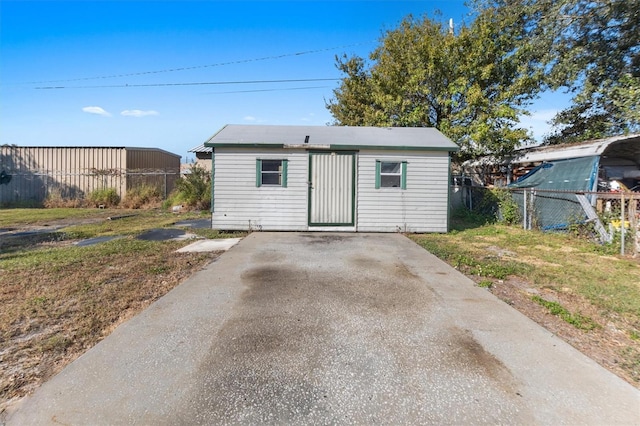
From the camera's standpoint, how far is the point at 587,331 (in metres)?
3.22

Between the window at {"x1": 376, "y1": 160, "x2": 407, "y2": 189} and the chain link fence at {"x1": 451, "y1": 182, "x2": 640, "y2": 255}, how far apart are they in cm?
355

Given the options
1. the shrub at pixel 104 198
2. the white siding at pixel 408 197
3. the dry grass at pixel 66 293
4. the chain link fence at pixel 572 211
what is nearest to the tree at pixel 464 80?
the chain link fence at pixel 572 211

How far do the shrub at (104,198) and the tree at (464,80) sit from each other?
1270cm

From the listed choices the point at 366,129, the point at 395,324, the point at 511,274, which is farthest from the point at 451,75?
the point at 395,324

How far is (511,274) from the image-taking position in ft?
16.9

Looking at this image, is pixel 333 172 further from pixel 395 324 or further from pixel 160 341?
pixel 160 341

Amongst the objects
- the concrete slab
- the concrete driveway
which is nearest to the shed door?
the concrete slab

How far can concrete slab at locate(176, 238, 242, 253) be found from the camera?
22.3 ft

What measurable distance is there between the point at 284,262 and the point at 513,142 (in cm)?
1017

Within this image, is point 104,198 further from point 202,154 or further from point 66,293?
point 66,293

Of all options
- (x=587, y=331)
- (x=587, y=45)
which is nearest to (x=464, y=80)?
(x=587, y=45)

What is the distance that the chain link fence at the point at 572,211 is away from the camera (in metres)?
6.60

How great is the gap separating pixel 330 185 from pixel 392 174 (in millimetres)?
1703

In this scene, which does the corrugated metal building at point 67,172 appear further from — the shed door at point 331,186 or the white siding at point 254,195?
the shed door at point 331,186
